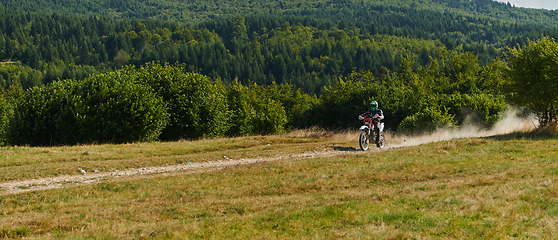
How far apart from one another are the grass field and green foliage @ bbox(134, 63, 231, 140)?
18771 mm

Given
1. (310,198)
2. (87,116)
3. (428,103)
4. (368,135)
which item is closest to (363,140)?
(368,135)

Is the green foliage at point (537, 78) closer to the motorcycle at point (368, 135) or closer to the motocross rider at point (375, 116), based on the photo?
the motocross rider at point (375, 116)

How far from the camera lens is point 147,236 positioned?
8203 millimetres

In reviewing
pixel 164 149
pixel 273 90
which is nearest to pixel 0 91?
pixel 273 90

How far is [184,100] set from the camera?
128 feet

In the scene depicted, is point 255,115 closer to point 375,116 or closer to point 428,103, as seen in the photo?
point 428,103

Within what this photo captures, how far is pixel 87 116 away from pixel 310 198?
24836 mm

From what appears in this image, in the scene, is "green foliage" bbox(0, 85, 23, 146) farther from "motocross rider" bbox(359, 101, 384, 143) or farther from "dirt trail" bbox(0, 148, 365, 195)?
"motocross rider" bbox(359, 101, 384, 143)

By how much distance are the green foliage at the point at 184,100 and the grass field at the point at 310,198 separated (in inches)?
739

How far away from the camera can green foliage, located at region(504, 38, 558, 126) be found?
74.9ft

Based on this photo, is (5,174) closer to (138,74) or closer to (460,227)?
(460,227)

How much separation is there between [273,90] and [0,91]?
11634 cm

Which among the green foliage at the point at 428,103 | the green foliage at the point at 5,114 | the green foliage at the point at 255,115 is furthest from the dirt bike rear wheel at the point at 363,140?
the green foliage at the point at 5,114

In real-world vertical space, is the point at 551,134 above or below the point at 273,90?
above
